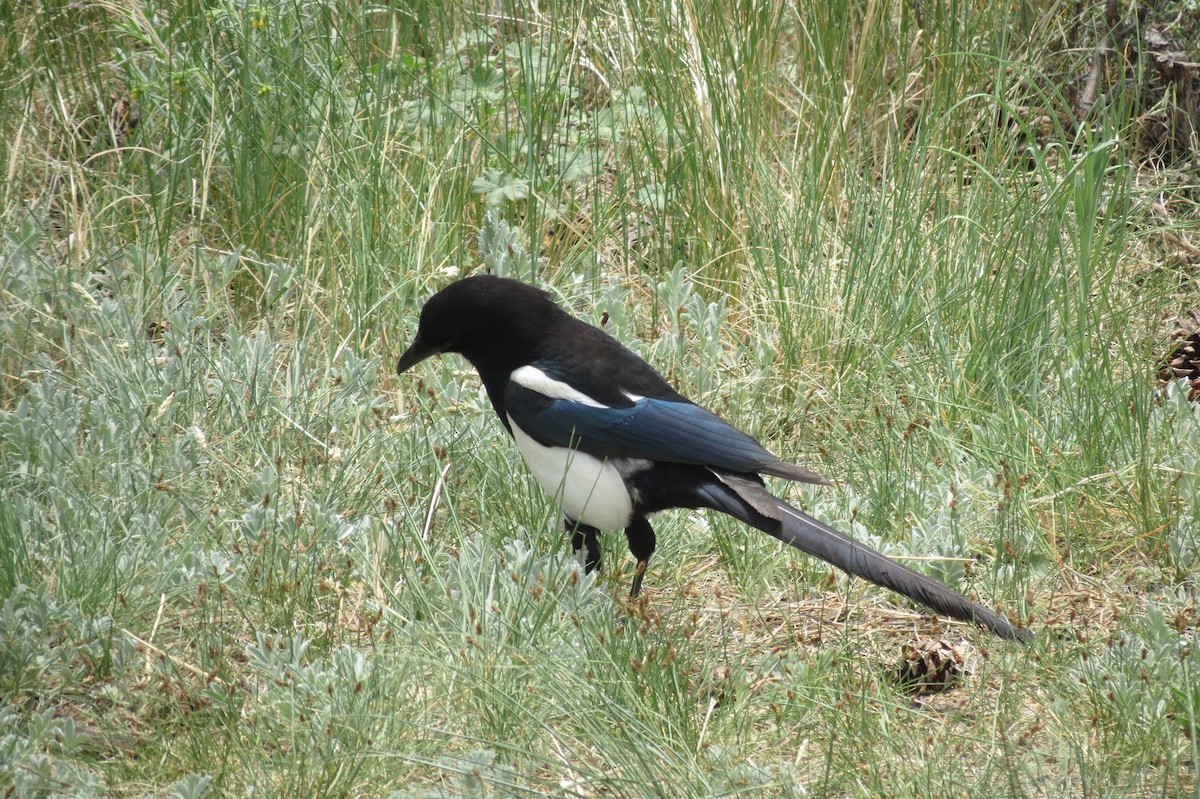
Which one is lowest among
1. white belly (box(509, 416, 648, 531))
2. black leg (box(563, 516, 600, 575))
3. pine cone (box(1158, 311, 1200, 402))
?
black leg (box(563, 516, 600, 575))

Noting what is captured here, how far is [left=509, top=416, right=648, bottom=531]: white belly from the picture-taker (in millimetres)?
3115

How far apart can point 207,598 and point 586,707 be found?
3.15 feet

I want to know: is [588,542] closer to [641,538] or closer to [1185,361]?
[641,538]

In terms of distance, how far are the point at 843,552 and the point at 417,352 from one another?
1.15 metres

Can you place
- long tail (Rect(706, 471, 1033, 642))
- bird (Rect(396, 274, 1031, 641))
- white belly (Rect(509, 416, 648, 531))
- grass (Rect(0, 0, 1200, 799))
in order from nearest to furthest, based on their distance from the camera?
grass (Rect(0, 0, 1200, 799)), long tail (Rect(706, 471, 1033, 642)), bird (Rect(396, 274, 1031, 641)), white belly (Rect(509, 416, 648, 531))

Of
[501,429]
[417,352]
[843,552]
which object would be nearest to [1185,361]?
[843,552]

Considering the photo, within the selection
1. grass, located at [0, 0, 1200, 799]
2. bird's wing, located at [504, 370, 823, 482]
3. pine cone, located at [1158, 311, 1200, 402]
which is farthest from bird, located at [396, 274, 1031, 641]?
pine cone, located at [1158, 311, 1200, 402]

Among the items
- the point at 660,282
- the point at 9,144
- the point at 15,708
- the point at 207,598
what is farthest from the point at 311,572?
the point at 9,144

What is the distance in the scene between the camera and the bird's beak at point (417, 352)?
131 inches

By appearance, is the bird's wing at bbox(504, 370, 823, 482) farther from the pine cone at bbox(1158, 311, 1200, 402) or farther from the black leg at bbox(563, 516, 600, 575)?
the pine cone at bbox(1158, 311, 1200, 402)

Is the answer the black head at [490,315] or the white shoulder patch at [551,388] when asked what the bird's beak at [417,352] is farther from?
the white shoulder patch at [551,388]

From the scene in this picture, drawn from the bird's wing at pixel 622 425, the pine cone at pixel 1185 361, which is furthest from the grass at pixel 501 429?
the bird's wing at pixel 622 425

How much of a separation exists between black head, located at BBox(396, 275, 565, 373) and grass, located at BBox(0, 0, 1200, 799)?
0.28 meters

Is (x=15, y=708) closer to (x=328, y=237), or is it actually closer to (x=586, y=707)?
(x=586, y=707)
